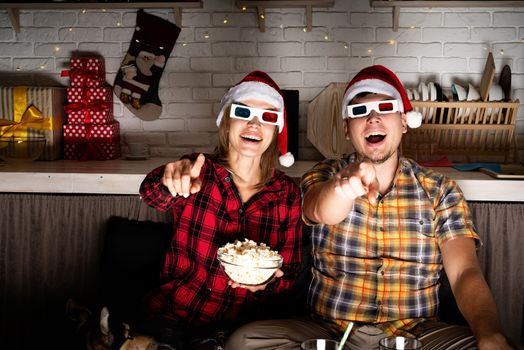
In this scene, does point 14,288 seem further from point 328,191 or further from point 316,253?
point 328,191

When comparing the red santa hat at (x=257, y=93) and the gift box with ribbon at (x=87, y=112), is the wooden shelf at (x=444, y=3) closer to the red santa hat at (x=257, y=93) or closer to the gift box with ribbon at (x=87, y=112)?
the red santa hat at (x=257, y=93)

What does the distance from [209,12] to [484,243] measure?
1696 mm

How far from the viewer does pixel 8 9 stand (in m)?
3.19

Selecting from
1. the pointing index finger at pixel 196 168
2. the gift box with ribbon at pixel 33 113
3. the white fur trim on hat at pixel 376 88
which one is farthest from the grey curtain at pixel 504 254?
the gift box with ribbon at pixel 33 113

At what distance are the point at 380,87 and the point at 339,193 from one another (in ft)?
2.21

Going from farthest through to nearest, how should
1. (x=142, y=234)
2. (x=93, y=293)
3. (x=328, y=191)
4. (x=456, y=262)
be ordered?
1. (x=93, y=293)
2. (x=142, y=234)
3. (x=456, y=262)
4. (x=328, y=191)

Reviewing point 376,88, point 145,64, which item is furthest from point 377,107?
point 145,64

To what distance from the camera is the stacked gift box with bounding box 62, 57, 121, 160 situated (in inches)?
122

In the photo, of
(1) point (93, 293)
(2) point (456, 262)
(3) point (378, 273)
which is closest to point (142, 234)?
(1) point (93, 293)

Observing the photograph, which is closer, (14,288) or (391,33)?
(14,288)

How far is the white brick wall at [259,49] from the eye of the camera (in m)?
3.14

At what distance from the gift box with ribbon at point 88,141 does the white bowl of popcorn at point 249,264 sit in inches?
58.3

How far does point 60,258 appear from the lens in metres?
2.80

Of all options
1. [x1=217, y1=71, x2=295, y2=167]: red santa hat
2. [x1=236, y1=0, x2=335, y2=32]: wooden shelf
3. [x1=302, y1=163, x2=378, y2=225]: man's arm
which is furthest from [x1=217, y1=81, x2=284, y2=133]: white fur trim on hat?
[x1=236, y1=0, x2=335, y2=32]: wooden shelf
